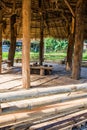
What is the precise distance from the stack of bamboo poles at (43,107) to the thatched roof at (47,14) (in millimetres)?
5106

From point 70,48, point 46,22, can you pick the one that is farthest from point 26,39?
point 46,22

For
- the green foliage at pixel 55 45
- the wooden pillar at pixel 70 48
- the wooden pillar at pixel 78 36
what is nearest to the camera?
the wooden pillar at pixel 78 36

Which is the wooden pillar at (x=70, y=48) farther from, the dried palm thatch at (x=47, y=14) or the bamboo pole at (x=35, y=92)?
the bamboo pole at (x=35, y=92)

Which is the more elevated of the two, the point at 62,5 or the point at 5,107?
the point at 62,5

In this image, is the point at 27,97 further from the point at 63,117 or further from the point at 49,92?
the point at 63,117

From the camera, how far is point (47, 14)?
14117 mm

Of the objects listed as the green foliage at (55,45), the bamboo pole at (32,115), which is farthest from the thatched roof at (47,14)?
the green foliage at (55,45)

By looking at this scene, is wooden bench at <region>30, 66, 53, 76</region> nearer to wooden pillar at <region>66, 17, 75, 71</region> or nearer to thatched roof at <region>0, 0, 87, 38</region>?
wooden pillar at <region>66, 17, 75, 71</region>

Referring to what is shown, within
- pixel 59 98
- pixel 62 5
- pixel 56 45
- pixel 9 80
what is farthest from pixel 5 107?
pixel 56 45

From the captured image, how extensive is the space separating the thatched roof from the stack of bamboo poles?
5.11 meters

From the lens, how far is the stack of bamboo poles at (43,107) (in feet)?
13.8

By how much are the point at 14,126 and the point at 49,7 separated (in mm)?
8634

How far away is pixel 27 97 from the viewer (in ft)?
14.3

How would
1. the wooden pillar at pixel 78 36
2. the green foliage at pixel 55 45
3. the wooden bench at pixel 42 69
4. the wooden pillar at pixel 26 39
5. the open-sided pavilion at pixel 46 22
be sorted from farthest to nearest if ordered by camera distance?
the green foliage at pixel 55 45, the wooden bench at pixel 42 69, the wooden pillar at pixel 78 36, the open-sided pavilion at pixel 46 22, the wooden pillar at pixel 26 39
